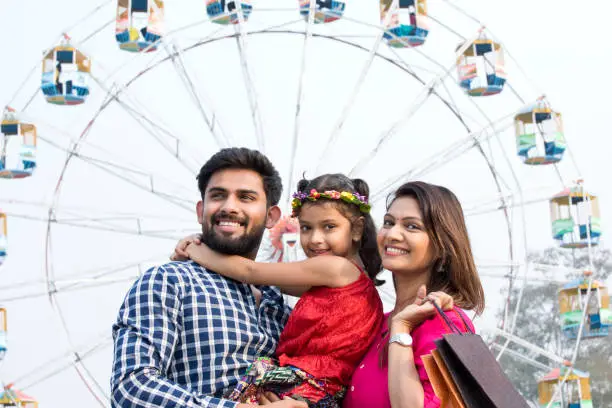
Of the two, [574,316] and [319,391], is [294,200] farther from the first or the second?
[574,316]

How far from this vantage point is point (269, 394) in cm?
340

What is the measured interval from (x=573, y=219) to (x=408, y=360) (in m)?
12.9

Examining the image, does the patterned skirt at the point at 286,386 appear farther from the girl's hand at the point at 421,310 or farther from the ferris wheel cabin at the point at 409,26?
the ferris wheel cabin at the point at 409,26

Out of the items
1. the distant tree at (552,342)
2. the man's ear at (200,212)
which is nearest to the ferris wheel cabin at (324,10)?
the man's ear at (200,212)

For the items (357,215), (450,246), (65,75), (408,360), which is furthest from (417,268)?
(65,75)

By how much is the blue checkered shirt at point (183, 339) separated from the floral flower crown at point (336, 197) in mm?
708

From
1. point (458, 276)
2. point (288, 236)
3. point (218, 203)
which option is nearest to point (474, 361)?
point (458, 276)

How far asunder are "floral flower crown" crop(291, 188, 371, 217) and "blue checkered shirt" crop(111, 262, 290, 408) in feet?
2.32

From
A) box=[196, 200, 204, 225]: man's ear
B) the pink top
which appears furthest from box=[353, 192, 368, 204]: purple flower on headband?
the pink top

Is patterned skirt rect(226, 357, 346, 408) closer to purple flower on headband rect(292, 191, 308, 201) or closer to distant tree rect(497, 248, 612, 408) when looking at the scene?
purple flower on headband rect(292, 191, 308, 201)

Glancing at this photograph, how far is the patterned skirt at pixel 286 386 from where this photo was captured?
3328 millimetres

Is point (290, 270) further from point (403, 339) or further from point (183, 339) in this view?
point (403, 339)

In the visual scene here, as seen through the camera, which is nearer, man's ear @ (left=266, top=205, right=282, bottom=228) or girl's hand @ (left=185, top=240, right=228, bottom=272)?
girl's hand @ (left=185, top=240, right=228, bottom=272)

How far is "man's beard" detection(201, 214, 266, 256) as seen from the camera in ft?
11.8
